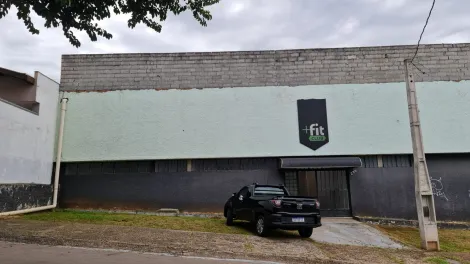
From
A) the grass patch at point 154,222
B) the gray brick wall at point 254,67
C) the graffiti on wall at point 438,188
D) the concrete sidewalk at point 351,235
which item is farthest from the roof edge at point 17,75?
the graffiti on wall at point 438,188

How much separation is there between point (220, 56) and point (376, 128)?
8.10 metres

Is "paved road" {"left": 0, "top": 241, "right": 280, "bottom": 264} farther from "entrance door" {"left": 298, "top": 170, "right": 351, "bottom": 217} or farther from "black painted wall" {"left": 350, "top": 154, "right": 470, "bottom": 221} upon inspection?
"black painted wall" {"left": 350, "top": 154, "right": 470, "bottom": 221}

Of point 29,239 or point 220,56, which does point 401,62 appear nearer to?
point 220,56

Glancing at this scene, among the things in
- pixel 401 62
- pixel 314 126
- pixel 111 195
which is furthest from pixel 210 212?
pixel 401 62

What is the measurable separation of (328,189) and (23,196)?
1271cm

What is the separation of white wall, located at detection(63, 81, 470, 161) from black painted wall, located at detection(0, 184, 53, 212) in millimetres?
1983

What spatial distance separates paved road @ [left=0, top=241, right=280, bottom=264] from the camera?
6.57m

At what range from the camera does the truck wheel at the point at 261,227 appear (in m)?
9.99

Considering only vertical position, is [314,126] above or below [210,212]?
above

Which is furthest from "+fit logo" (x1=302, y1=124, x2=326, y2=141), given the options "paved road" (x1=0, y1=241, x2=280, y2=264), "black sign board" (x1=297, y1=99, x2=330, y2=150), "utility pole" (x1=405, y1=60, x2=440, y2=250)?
"paved road" (x1=0, y1=241, x2=280, y2=264)

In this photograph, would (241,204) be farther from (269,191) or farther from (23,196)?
(23,196)

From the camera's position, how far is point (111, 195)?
1596cm

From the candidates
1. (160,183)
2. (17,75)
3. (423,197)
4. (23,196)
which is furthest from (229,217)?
(17,75)

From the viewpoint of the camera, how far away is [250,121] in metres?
16.2
